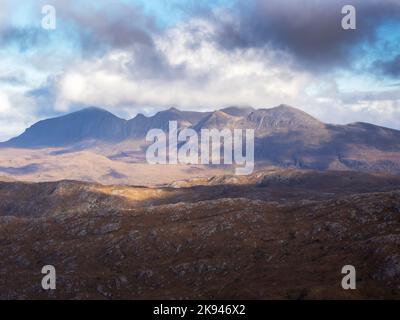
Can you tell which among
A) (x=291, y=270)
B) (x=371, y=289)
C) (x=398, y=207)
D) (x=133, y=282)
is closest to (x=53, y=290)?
(x=133, y=282)

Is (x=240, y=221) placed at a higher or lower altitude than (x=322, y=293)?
higher

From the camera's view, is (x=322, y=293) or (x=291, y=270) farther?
(x=291, y=270)

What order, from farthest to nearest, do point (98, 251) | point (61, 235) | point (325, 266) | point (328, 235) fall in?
point (61, 235)
point (98, 251)
point (328, 235)
point (325, 266)

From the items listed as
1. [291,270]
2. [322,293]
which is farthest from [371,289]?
[291,270]

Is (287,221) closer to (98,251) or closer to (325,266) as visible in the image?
(325,266)
